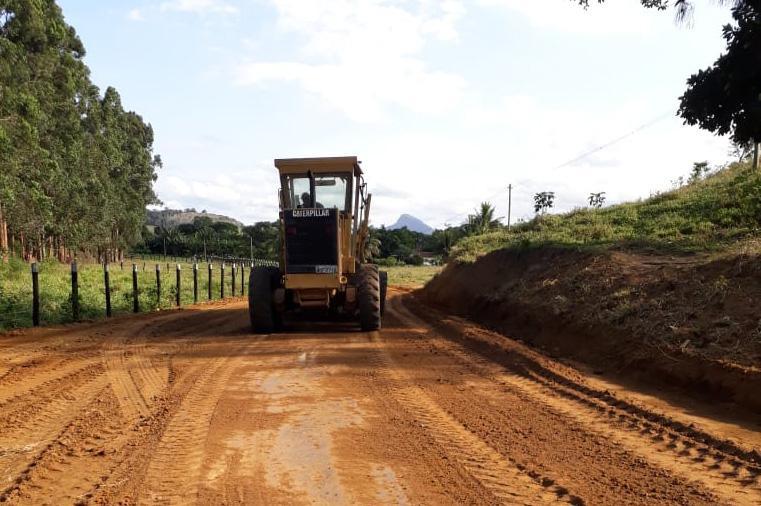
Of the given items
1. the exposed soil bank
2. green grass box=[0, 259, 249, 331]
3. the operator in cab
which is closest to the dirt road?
the exposed soil bank

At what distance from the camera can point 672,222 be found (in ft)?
47.7

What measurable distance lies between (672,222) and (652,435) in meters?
11.1

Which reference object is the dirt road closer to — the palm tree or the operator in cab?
the operator in cab

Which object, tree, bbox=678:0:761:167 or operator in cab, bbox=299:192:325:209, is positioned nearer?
tree, bbox=678:0:761:167

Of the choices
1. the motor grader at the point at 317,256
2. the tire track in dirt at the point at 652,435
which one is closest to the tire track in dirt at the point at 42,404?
the motor grader at the point at 317,256

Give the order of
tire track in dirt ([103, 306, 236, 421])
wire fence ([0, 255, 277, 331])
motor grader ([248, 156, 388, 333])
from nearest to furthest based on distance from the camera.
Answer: tire track in dirt ([103, 306, 236, 421])
motor grader ([248, 156, 388, 333])
wire fence ([0, 255, 277, 331])

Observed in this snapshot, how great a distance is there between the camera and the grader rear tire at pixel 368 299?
11.5 m

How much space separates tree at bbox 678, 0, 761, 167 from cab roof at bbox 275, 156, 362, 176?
672cm

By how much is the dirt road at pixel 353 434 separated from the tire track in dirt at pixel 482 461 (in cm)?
2

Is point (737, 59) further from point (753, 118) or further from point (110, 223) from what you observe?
point (110, 223)

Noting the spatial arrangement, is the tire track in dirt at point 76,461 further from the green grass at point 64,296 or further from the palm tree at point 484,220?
the palm tree at point 484,220

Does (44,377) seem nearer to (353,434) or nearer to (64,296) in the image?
(353,434)

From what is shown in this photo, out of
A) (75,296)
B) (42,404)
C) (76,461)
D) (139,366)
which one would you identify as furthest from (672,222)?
(75,296)

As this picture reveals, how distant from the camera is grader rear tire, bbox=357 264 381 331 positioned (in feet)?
37.8
